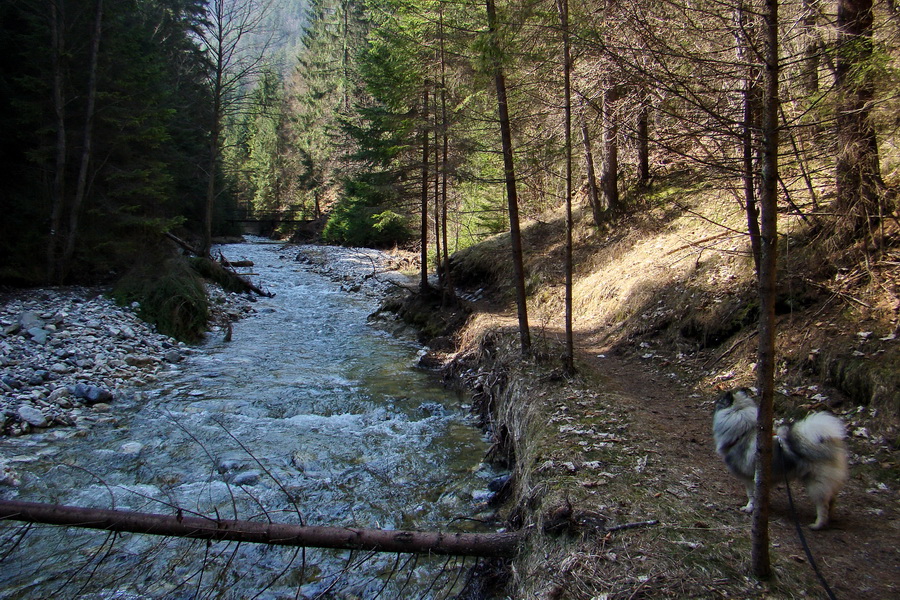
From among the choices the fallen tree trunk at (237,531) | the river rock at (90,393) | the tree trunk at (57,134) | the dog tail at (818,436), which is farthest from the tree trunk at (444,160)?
the tree trunk at (57,134)

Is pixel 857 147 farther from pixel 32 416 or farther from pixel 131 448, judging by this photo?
pixel 32 416

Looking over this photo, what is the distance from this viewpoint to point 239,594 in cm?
411

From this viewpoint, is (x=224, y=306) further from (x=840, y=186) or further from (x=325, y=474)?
(x=840, y=186)

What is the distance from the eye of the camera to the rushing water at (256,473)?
4.25 m

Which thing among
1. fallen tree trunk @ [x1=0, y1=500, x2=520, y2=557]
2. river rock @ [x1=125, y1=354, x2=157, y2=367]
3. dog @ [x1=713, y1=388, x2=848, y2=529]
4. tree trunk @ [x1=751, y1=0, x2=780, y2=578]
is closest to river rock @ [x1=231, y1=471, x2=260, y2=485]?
fallen tree trunk @ [x1=0, y1=500, x2=520, y2=557]

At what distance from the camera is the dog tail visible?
11.4ft

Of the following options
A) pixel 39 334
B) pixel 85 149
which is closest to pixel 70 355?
pixel 39 334

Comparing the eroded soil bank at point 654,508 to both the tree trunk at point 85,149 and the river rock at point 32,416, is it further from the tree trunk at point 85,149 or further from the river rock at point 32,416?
the tree trunk at point 85,149

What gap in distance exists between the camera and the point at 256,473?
6.04 meters

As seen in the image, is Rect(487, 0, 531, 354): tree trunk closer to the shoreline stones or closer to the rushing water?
the rushing water

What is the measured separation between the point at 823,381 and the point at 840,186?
8.10 feet

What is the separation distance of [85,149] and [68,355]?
6.55 metres

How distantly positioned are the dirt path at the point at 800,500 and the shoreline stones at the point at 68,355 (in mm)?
8361

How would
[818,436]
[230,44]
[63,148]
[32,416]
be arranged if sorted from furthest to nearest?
1. [230,44]
2. [63,148]
3. [32,416]
4. [818,436]
